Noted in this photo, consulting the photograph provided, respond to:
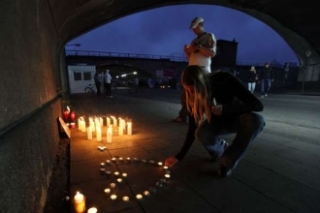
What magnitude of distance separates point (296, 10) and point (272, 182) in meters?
15.0

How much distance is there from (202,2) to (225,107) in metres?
9.17

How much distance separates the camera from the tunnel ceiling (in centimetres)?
607

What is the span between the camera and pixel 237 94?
2.83 m

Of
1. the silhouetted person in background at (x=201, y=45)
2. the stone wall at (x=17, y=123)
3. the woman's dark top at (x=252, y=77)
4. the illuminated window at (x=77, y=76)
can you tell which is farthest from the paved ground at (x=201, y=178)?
the illuminated window at (x=77, y=76)

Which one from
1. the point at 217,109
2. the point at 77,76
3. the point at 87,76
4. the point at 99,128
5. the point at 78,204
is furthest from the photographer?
the point at 87,76

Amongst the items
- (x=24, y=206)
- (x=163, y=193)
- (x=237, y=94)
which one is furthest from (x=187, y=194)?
(x=24, y=206)

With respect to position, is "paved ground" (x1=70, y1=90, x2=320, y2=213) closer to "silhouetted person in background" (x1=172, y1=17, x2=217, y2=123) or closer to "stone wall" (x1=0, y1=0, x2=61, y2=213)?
"stone wall" (x1=0, y1=0, x2=61, y2=213)

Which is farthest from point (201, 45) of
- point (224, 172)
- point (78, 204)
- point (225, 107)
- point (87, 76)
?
point (87, 76)

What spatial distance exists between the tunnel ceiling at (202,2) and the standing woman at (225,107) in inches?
131

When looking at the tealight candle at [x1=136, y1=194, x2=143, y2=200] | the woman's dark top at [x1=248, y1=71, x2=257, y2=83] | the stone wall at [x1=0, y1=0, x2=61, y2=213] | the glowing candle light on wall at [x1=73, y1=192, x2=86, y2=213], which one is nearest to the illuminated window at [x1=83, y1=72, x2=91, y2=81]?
the woman's dark top at [x1=248, y1=71, x2=257, y2=83]

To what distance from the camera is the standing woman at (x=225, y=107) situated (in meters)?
2.76

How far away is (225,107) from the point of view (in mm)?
2807

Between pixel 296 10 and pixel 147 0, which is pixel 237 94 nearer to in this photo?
pixel 147 0

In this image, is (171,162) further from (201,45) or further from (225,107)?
(201,45)
